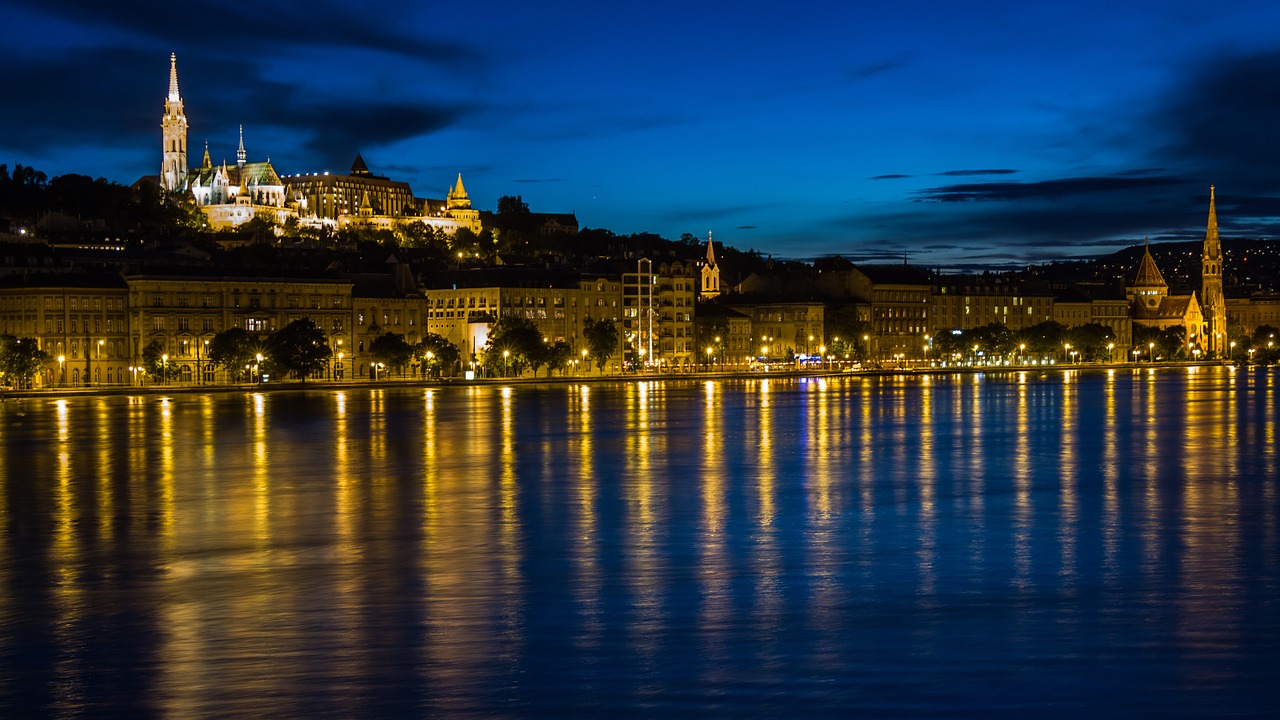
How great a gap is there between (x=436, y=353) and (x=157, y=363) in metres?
20.2

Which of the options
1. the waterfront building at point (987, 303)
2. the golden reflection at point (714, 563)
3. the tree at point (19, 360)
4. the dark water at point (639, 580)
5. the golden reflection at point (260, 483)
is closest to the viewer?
the dark water at point (639, 580)

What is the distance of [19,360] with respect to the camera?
84625 millimetres

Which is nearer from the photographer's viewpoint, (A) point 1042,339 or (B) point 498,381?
(B) point 498,381

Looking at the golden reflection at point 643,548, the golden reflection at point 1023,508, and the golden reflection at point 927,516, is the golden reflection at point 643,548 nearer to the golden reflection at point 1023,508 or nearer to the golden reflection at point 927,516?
the golden reflection at point 927,516

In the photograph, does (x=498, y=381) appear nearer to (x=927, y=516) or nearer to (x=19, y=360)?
(x=19, y=360)

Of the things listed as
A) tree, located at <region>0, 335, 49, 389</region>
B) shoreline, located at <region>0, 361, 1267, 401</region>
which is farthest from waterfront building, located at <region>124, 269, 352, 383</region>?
tree, located at <region>0, 335, 49, 389</region>

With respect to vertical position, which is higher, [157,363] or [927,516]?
[157,363]

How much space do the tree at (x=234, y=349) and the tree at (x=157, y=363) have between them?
294 centimetres

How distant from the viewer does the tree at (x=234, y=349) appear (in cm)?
9356

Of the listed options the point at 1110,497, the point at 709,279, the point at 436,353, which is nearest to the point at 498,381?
the point at 436,353

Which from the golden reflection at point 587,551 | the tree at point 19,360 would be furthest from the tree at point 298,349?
the golden reflection at point 587,551

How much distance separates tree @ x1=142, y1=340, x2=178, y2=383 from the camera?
9406 cm

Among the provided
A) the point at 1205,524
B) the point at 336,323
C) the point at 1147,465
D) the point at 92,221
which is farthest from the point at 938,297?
the point at 1205,524

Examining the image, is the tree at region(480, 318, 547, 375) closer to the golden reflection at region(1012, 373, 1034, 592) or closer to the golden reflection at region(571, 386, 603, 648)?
the golden reflection at region(1012, 373, 1034, 592)
